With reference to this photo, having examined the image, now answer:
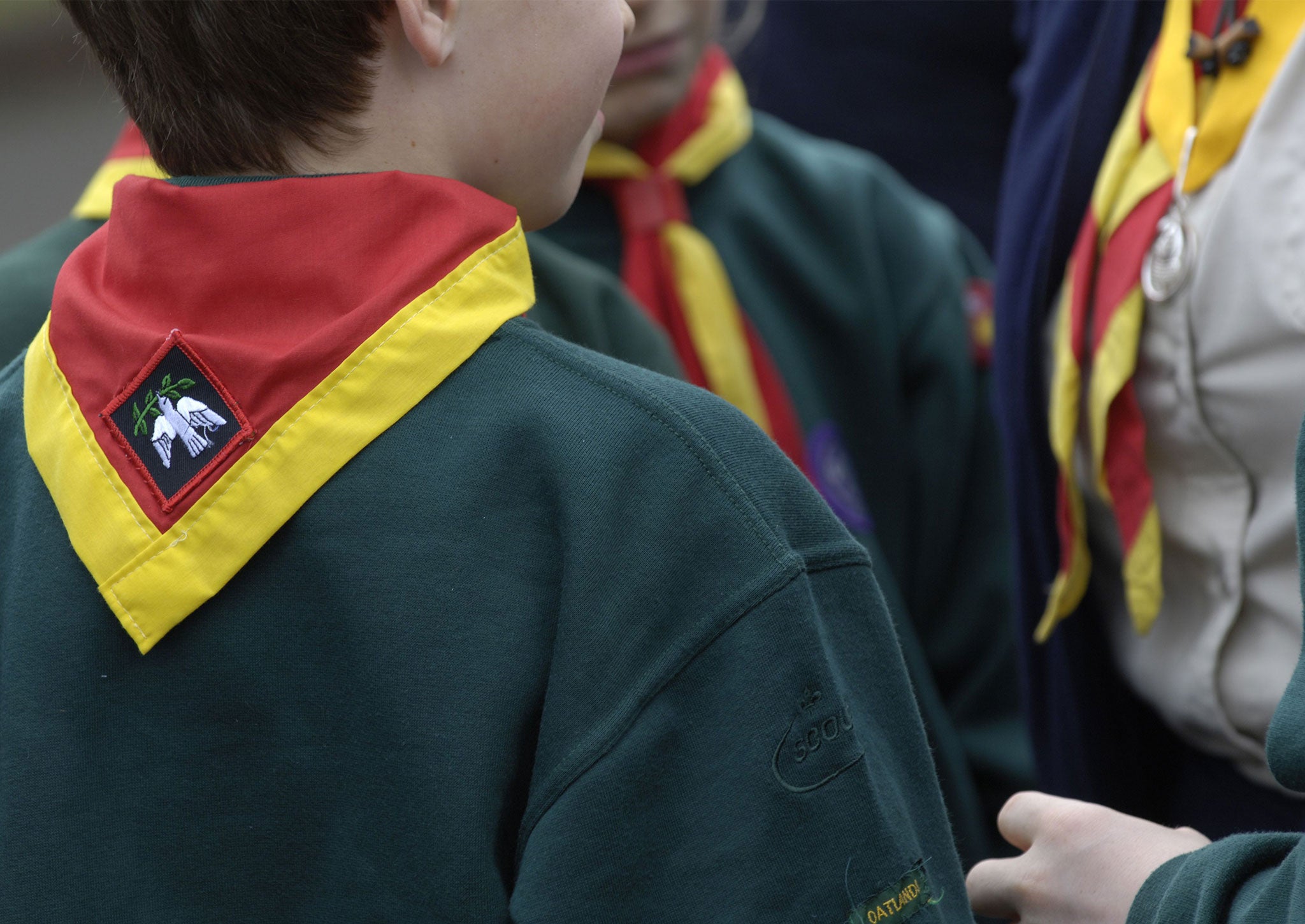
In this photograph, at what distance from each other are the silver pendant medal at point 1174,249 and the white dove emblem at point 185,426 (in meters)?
0.67

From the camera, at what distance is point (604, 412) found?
2.54 feet

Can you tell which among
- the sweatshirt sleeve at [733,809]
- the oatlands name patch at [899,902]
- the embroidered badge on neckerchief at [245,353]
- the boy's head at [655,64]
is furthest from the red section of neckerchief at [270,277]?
the boy's head at [655,64]

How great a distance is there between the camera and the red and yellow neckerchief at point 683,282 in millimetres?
1602

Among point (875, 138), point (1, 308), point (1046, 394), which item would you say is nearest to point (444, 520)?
point (1, 308)

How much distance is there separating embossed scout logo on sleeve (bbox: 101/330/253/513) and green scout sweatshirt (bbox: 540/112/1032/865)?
90 centimetres

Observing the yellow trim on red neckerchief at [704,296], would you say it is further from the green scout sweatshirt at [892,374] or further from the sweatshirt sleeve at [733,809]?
the sweatshirt sleeve at [733,809]

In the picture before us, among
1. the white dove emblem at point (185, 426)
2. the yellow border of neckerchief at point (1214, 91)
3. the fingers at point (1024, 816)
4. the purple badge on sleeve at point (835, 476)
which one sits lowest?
the purple badge on sleeve at point (835, 476)

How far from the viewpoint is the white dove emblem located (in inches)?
30.4

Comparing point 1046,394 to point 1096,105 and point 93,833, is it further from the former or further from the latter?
point 93,833

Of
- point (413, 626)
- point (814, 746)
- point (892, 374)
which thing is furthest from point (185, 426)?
point (892, 374)

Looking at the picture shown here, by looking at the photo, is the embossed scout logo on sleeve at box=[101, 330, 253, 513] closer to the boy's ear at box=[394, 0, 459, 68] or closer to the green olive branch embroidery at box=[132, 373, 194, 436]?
the green olive branch embroidery at box=[132, 373, 194, 436]

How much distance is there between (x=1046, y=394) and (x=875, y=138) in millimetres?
1274

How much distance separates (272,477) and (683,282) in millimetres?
908

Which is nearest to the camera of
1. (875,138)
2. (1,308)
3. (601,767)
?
(601,767)
